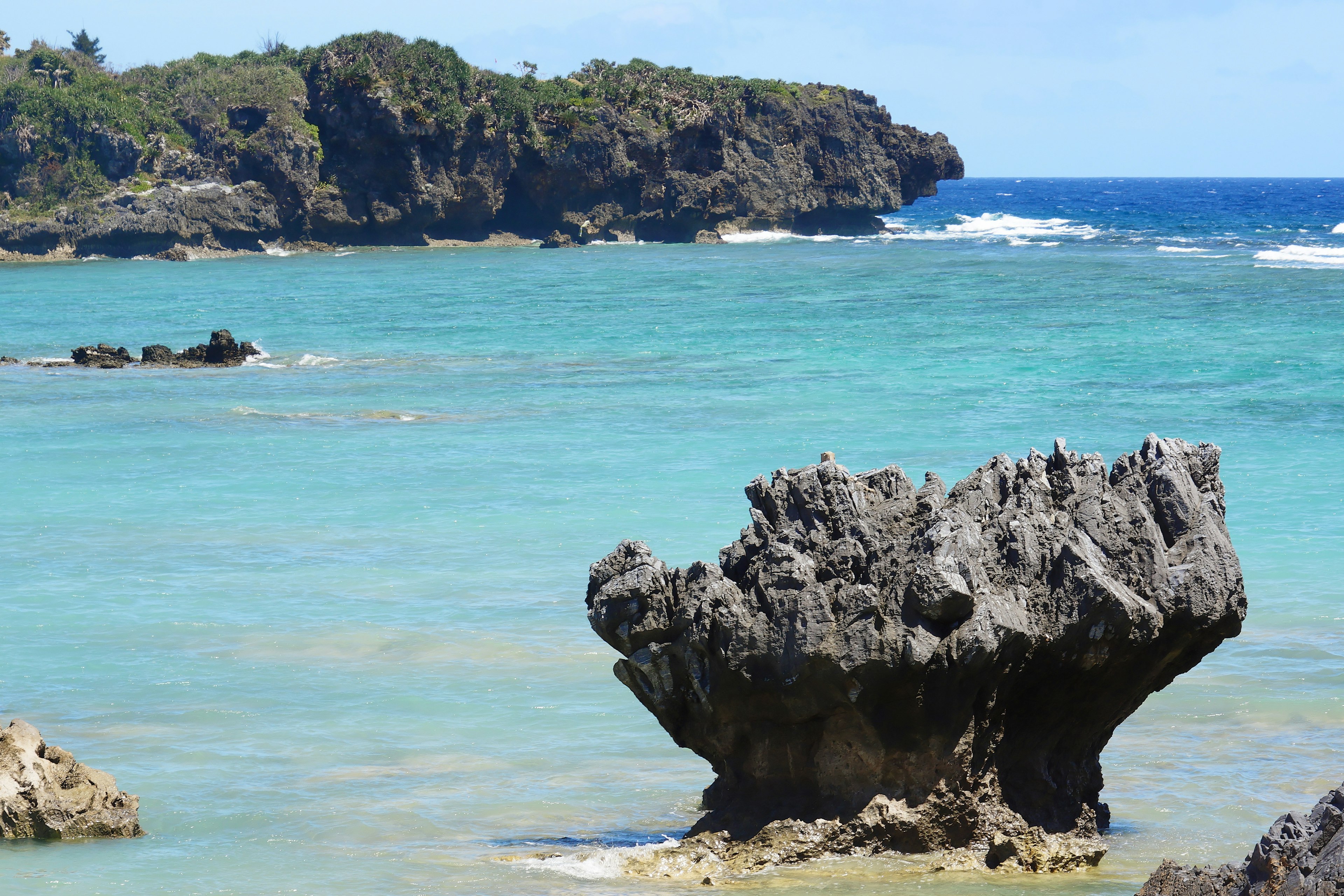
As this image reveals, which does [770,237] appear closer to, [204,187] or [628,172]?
[628,172]

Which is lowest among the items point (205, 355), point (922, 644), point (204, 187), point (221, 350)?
point (205, 355)

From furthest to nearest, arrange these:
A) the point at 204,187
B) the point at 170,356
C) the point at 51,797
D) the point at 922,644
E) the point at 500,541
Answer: the point at 204,187, the point at 170,356, the point at 500,541, the point at 51,797, the point at 922,644

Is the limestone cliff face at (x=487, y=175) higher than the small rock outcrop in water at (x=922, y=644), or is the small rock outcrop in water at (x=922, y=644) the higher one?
the limestone cliff face at (x=487, y=175)

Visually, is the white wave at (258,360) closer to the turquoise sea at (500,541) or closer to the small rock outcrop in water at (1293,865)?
the turquoise sea at (500,541)

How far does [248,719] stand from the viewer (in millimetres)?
9188

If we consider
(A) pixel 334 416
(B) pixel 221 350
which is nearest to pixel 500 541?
(A) pixel 334 416

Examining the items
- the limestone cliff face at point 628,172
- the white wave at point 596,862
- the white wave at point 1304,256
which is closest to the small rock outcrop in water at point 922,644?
the white wave at point 596,862

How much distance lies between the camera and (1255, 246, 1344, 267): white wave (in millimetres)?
52938

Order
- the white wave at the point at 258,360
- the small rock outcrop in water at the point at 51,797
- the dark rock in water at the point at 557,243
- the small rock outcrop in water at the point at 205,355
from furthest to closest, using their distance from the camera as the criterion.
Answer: the dark rock in water at the point at 557,243
the white wave at the point at 258,360
the small rock outcrop in water at the point at 205,355
the small rock outcrop in water at the point at 51,797

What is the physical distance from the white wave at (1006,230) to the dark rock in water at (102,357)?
56.6 metres

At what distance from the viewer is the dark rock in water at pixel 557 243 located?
80625mm

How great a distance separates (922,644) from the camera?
5.83 meters

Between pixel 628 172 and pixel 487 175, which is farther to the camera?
pixel 628 172

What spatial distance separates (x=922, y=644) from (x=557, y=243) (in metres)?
76.3
